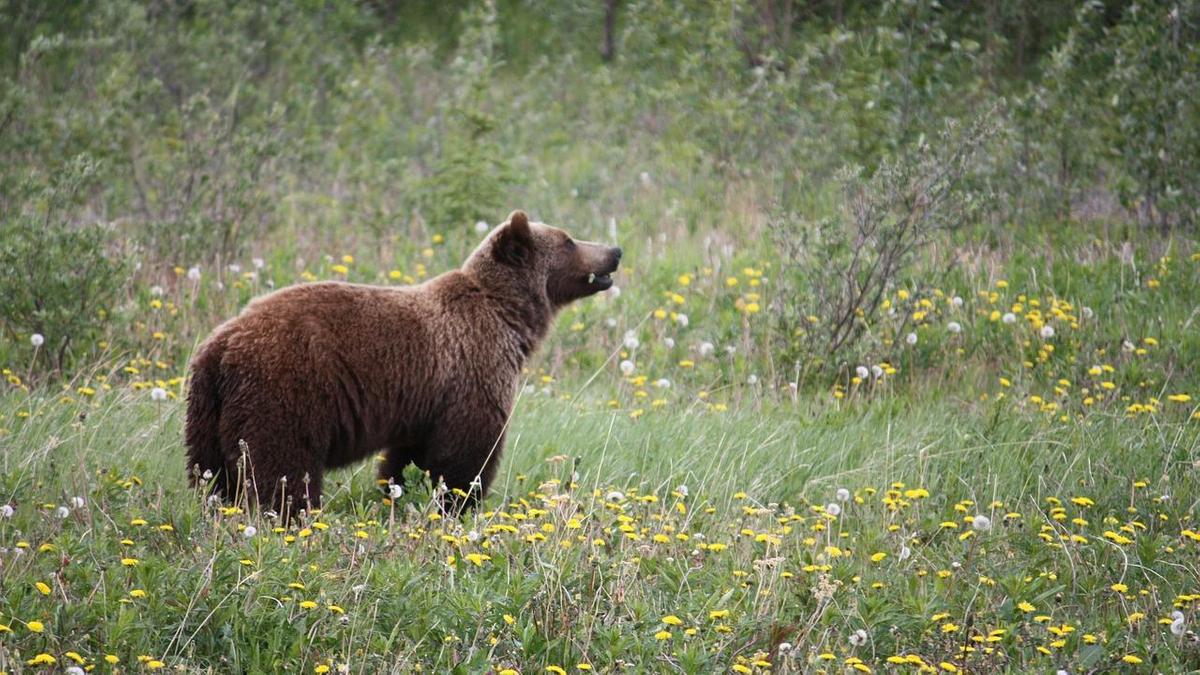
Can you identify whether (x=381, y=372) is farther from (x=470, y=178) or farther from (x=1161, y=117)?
(x=1161, y=117)

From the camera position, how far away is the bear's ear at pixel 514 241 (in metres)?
7.23

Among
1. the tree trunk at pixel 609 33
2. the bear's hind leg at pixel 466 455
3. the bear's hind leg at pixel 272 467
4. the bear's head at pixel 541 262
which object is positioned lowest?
the bear's hind leg at pixel 466 455

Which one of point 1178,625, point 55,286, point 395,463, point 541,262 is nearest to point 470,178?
point 55,286

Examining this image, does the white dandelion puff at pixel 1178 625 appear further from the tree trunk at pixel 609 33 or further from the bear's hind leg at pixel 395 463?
the tree trunk at pixel 609 33

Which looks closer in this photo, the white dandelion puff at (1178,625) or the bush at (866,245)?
the white dandelion puff at (1178,625)

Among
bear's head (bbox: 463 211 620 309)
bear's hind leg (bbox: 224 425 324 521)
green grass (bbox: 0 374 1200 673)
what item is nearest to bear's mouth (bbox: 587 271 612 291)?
bear's head (bbox: 463 211 620 309)

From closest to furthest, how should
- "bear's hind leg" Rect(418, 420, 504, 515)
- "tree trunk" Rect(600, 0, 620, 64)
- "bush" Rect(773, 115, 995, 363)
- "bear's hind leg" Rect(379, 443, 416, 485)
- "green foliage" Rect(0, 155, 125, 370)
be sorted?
1. "bear's hind leg" Rect(418, 420, 504, 515)
2. "bear's hind leg" Rect(379, 443, 416, 485)
3. "green foliage" Rect(0, 155, 125, 370)
4. "bush" Rect(773, 115, 995, 363)
5. "tree trunk" Rect(600, 0, 620, 64)

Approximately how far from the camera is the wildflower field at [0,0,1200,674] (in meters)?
5.05

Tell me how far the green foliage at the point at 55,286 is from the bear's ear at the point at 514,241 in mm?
3074

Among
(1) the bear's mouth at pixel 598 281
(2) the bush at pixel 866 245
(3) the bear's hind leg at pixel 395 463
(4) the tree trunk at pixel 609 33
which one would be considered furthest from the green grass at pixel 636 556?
(4) the tree trunk at pixel 609 33

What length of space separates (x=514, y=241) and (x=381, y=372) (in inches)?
51.8

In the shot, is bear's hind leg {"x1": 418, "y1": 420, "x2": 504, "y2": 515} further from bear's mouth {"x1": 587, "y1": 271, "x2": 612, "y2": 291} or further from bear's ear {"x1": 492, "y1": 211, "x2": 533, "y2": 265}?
bear's mouth {"x1": 587, "y1": 271, "x2": 612, "y2": 291}

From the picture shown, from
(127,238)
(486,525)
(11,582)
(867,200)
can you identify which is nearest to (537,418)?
(486,525)

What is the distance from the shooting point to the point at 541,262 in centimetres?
746
